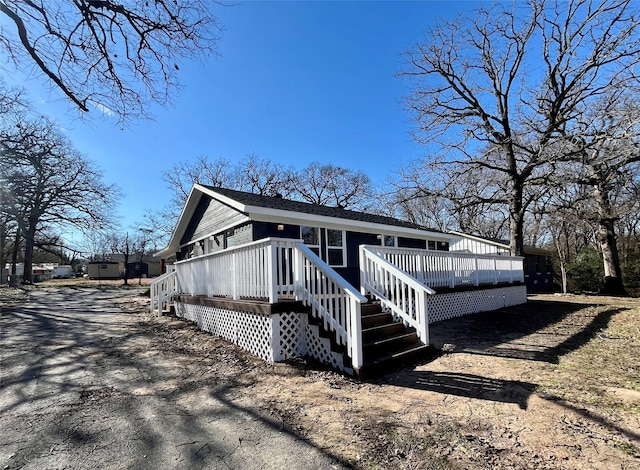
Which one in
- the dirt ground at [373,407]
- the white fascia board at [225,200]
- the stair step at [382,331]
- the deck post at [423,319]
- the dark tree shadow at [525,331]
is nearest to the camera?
the dirt ground at [373,407]

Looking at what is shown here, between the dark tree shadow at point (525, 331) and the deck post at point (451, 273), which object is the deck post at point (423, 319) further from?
the deck post at point (451, 273)

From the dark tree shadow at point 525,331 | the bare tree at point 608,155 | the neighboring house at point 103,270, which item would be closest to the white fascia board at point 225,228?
the dark tree shadow at point 525,331

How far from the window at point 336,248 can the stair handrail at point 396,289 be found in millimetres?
3974

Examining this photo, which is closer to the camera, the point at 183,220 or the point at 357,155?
the point at 183,220

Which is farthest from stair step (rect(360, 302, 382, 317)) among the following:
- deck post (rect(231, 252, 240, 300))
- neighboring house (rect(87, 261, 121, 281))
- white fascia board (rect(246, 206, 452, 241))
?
neighboring house (rect(87, 261, 121, 281))

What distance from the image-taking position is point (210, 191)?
1162 centimetres

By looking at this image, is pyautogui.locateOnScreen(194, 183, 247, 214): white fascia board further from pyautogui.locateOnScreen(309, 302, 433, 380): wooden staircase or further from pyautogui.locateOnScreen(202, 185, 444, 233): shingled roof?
pyautogui.locateOnScreen(309, 302, 433, 380): wooden staircase

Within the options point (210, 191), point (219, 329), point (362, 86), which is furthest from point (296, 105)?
point (219, 329)

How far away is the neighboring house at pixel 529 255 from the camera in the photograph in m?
20.3

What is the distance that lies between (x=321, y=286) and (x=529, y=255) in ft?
76.4

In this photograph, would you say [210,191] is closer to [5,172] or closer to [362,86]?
[362,86]

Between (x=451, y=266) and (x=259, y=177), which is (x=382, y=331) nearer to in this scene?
(x=451, y=266)

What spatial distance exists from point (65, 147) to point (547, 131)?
2733cm

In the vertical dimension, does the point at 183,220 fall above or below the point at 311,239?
above
